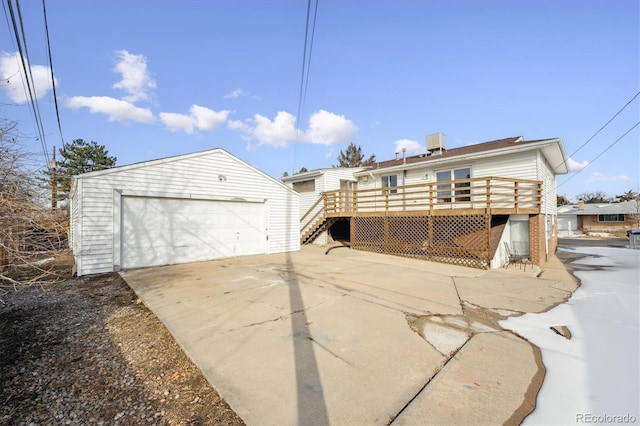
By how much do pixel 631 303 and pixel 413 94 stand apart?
12.4 metres

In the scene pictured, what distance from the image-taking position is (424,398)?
7.65 ft

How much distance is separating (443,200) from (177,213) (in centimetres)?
1092

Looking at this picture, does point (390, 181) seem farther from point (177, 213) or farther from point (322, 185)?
point (177, 213)

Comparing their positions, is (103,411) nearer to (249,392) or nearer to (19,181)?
(249,392)

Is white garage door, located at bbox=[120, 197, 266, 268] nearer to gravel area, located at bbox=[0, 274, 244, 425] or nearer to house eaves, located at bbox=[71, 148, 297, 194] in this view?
house eaves, located at bbox=[71, 148, 297, 194]

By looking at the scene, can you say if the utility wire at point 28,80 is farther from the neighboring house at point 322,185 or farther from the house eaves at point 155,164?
the neighboring house at point 322,185

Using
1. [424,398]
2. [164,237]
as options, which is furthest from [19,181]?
[164,237]

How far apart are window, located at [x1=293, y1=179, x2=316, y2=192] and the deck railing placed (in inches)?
46.2

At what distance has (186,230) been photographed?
9695 mm

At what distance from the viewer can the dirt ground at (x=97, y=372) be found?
2201 mm

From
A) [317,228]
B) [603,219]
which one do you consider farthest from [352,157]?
[603,219]

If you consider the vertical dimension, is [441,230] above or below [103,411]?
above

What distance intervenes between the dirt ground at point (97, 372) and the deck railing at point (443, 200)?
8251 mm

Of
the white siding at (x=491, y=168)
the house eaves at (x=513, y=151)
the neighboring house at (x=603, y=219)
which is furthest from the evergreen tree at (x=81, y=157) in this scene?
the neighboring house at (x=603, y=219)
